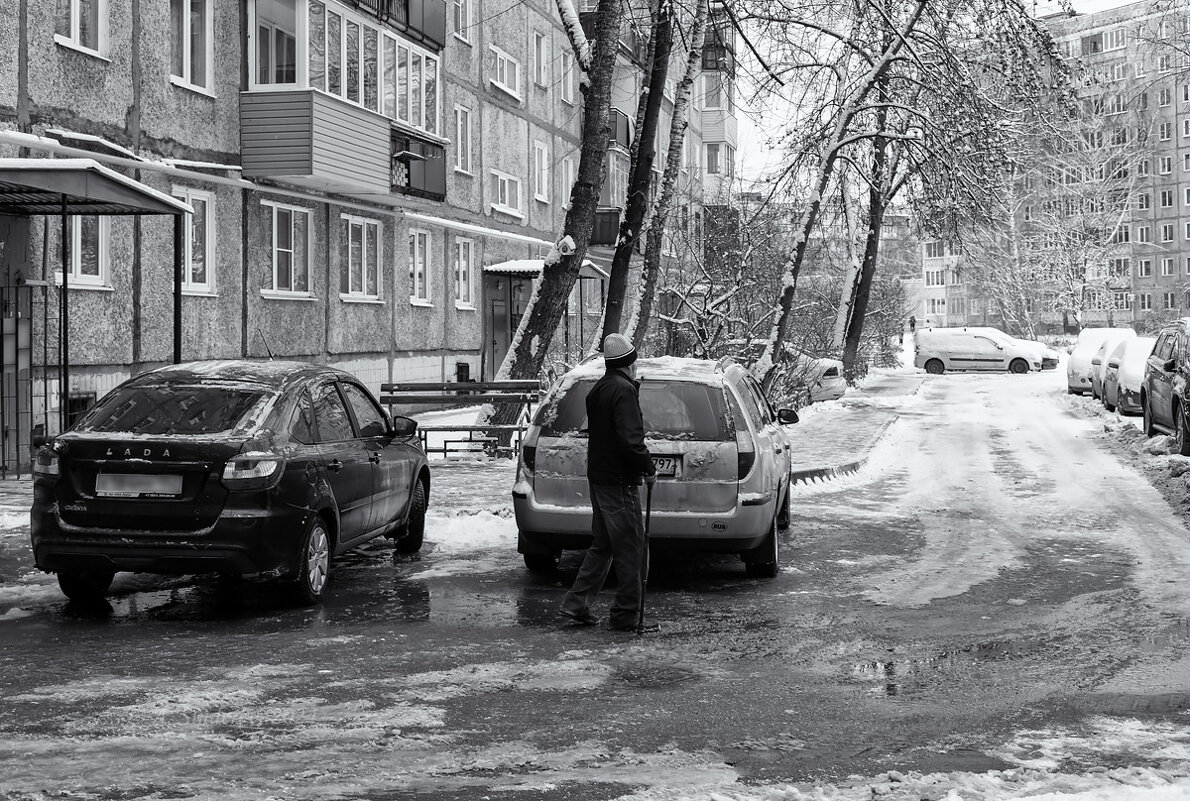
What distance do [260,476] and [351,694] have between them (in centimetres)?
232

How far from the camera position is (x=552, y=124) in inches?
1499

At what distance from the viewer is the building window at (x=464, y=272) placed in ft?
102

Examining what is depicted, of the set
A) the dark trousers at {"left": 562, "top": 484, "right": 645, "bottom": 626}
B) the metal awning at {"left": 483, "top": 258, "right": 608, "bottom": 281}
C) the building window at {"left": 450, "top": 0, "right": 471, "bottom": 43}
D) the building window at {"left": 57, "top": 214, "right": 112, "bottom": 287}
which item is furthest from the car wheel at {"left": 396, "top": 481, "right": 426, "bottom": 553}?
the building window at {"left": 450, "top": 0, "right": 471, "bottom": 43}

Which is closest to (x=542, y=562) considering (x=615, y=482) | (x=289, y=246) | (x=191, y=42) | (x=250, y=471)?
(x=615, y=482)

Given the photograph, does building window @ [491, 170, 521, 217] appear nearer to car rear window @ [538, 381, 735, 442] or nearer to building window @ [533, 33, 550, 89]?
building window @ [533, 33, 550, 89]

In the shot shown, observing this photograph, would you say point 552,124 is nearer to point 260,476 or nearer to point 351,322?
point 351,322

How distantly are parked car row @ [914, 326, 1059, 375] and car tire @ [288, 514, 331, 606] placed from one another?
46472mm

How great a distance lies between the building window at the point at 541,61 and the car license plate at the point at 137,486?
2964 centimetres

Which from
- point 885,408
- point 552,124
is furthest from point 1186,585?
point 552,124

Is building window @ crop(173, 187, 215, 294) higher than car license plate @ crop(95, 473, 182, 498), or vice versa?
building window @ crop(173, 187, 215, 294)

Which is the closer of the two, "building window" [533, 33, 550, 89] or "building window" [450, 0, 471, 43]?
"building window" [450, 0, 471, 43]

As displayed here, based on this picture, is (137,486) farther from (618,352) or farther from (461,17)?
(461,17)

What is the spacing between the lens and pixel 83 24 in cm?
1777

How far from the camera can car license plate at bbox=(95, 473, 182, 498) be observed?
8242mm
